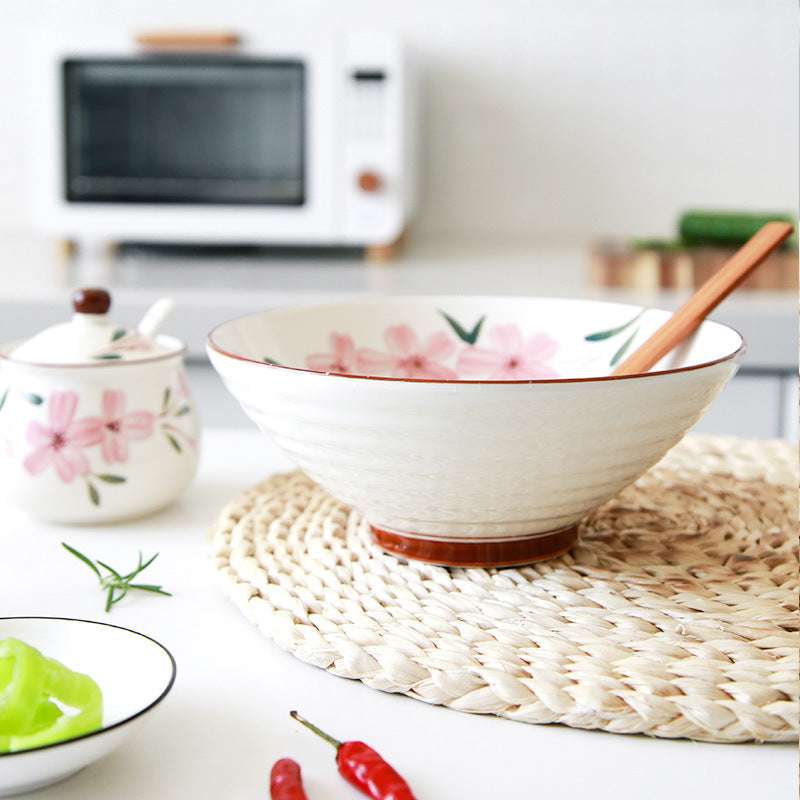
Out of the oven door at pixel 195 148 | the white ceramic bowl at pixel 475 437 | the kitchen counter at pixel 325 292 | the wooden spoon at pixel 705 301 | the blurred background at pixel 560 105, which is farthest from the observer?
the blurred background at pixel 560 105

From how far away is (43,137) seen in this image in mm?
1730

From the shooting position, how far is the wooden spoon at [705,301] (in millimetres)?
589

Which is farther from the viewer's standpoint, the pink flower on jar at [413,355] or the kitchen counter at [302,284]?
the kitchen counter at [302,284]

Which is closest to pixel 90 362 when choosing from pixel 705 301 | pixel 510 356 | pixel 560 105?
pixel 510 356

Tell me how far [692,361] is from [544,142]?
5.04 feet

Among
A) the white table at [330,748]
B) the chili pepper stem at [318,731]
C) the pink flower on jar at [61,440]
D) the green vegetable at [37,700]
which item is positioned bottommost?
the white table at [330,748]

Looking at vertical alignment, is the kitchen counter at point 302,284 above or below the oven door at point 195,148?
below

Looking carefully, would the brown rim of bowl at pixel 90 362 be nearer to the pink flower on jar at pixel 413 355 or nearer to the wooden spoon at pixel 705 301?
the pink flower on jar at pixel 413 355

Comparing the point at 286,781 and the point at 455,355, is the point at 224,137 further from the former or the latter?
the point at 286,781

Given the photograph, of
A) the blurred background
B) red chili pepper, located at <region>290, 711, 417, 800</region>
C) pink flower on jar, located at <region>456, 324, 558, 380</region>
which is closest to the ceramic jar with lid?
pink flower on jar, located at <region>456, 324, 558, 380</region>

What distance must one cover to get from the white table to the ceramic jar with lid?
136 millimetres

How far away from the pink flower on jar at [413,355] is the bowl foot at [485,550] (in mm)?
174

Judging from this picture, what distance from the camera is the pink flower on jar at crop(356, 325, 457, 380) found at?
72 centimetres

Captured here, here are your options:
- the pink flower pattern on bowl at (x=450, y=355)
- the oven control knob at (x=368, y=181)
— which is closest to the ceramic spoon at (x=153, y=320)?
the pink flower pattern on bowl at (x=450, y=355)
